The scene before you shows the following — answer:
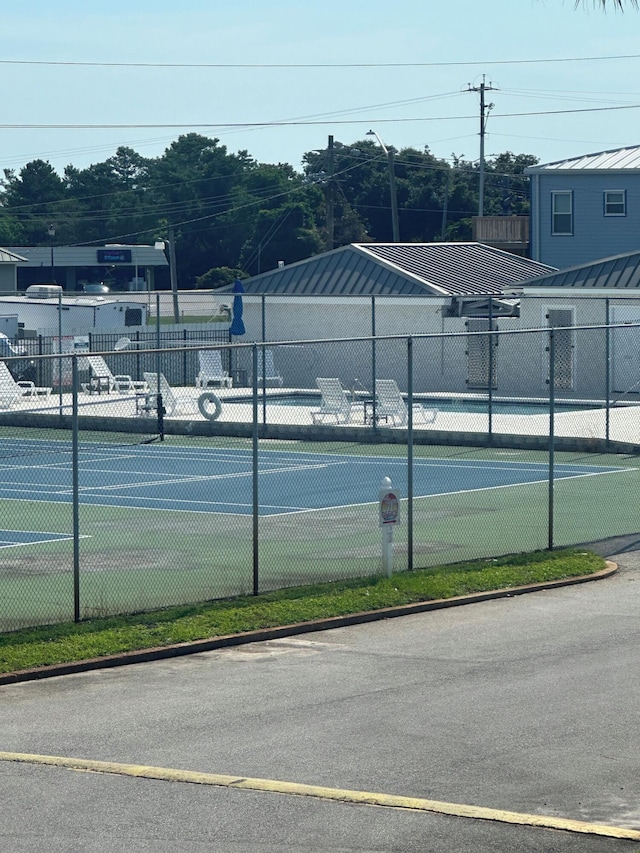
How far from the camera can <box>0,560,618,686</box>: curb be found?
11.8m

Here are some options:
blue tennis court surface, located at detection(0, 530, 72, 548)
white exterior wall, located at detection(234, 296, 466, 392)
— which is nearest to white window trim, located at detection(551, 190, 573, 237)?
white exterior wall, located at detection(234, 296, 466, 392)

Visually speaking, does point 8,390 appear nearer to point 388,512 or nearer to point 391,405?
point 391,405

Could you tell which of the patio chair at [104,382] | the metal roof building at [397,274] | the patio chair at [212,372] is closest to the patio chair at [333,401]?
the patio chair at [104,382]

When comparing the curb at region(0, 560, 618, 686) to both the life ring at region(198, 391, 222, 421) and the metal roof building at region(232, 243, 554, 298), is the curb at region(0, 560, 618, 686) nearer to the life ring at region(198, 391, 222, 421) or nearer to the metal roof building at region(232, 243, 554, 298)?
the life ring at region(198, 391, 222, 421)

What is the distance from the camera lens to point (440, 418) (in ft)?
111

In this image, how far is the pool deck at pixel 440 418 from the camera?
30.3 meters

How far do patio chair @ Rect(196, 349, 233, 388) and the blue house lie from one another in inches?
604

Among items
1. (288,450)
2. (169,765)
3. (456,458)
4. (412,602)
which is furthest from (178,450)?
(169,765)

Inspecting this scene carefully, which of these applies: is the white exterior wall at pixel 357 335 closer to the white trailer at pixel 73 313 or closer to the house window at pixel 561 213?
the white trailer at pixel 73 313

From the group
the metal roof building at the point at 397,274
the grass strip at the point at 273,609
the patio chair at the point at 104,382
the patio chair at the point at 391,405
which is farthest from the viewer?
the metal roof building at the point at 397,274

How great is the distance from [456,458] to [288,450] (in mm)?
3467

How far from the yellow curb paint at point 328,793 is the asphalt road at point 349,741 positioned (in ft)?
0.08

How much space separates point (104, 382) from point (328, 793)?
33211 millimetres

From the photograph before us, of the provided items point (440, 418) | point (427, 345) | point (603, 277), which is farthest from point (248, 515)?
point (603, 277)
